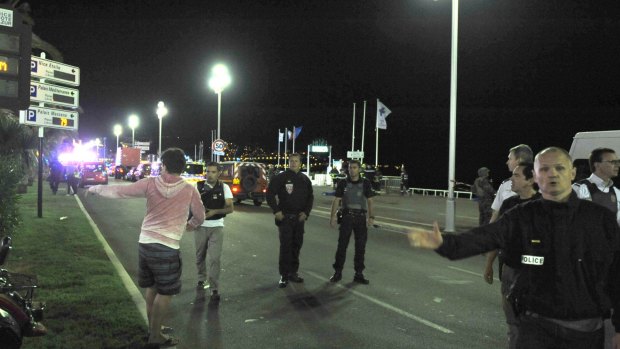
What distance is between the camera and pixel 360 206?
9281 mm

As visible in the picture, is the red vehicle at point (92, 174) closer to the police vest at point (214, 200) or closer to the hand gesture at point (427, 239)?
the police vest at point (214, 200)

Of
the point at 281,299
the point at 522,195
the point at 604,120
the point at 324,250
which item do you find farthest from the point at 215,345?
the point at 604,120

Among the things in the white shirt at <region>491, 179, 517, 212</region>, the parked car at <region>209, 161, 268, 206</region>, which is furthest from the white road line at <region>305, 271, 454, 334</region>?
the parked car at <region>209, 161, 268, 206</region>

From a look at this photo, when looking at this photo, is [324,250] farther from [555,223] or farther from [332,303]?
[555,223]

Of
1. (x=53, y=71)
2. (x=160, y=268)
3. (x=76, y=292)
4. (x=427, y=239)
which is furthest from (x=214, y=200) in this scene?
(x=53, y=71)

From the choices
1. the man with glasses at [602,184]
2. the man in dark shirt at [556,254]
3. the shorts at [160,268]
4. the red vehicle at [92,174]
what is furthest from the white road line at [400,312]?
the red vehicle at [92,174]

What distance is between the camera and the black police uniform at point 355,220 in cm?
920

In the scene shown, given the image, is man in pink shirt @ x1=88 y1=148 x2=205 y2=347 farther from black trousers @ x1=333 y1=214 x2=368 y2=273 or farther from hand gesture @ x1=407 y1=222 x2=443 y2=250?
black trousers @ x1=333 y1=214 x2=368 y2=273

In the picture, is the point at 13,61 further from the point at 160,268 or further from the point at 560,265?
the point at 560,265

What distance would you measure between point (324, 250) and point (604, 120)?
7380 centimetres

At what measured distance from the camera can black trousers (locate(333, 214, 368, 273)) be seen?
918 cm

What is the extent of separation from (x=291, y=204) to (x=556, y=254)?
637cm

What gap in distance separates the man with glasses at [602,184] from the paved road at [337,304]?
1.80m

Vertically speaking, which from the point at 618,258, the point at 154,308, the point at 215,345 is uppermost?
the point at 618,258
